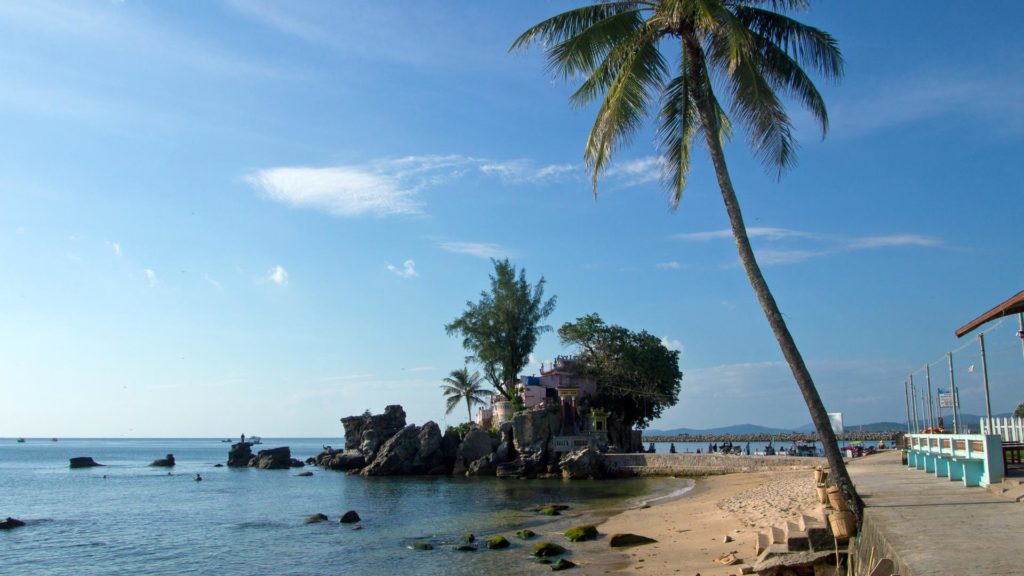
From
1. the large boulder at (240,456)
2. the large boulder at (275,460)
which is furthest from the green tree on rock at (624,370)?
the large boulder at (240,456)

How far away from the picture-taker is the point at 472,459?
172 ft

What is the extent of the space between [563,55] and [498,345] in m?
43.8

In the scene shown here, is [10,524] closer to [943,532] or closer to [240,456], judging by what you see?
[943,532]

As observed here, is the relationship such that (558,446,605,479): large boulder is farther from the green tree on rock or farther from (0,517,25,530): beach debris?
(0,517,25,530): beach debris

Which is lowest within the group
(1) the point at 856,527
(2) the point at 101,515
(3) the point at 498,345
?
(2) the point at 101,515

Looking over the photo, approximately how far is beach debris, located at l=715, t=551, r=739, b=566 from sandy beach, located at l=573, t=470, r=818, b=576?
0.41 ft

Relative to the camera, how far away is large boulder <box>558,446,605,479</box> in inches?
1810

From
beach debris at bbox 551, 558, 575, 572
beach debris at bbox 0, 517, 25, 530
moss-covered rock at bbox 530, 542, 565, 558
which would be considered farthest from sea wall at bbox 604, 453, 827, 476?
beach debris at bbox 0, 517, 25, 530

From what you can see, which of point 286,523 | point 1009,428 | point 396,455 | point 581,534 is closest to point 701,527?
point 581,534

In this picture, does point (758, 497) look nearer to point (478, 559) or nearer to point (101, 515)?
point (478, 559)

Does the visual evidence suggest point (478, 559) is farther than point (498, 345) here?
No

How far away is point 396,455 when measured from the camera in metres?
54.6

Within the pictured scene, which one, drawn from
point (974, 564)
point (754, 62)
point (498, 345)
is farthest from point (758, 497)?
point (498, 345)

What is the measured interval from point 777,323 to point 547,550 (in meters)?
9.15
